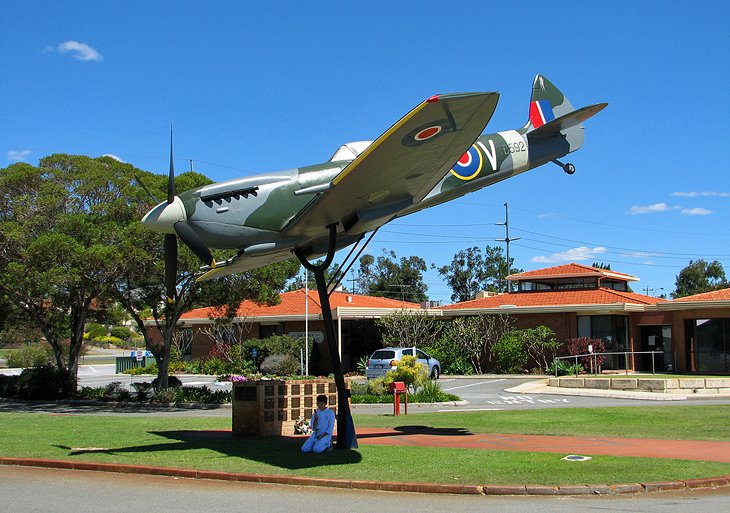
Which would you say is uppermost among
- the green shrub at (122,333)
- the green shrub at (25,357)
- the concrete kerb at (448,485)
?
the green shrub at (122,333)

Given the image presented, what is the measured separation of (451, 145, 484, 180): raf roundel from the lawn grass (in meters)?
5.57

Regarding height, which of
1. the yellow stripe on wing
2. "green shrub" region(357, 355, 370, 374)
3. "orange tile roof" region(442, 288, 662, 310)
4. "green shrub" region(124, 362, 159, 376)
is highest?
the yellow stripe on wing

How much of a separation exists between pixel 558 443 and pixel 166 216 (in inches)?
328

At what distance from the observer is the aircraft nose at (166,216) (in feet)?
43.9

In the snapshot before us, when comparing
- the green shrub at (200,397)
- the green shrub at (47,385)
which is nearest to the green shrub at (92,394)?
the green shrub at (47,385)

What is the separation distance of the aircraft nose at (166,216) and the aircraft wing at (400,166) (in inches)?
75.1

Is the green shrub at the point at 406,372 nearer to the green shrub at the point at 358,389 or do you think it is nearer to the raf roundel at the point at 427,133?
the green shrub at the point at 358,389

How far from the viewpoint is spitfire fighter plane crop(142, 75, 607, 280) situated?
1134 cm

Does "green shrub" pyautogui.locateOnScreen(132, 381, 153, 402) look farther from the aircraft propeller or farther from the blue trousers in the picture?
the blue trousers

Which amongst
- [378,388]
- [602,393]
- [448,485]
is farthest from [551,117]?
[602,393]

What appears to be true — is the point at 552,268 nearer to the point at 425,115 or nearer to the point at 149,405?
the point at 149,405

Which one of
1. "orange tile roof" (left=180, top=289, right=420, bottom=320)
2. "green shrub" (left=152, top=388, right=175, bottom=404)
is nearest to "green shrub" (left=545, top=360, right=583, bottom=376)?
"orange tile roof" (left=180, top=289, right=420, bottom=320)

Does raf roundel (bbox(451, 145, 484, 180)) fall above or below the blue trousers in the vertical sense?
above

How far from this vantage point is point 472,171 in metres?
15.7
